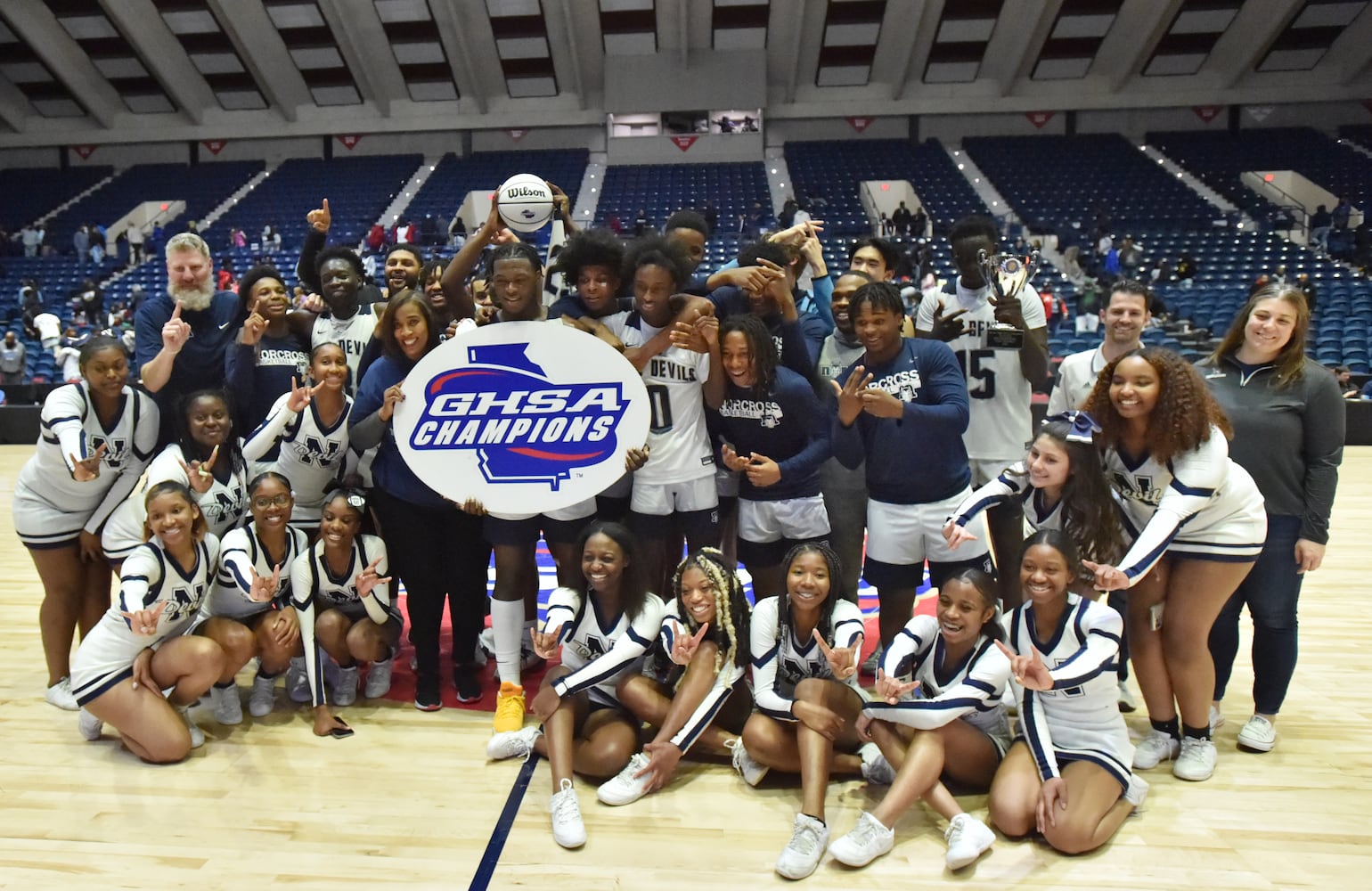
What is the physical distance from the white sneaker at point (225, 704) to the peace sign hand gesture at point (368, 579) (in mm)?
576

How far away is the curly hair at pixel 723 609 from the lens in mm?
2797

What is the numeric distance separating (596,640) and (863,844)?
1.01m

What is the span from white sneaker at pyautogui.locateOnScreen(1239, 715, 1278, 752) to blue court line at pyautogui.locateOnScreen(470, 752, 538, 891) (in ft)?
7.69

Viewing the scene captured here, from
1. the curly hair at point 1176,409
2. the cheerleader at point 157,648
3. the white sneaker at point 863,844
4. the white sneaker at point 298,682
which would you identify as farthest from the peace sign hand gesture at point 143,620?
the curly hair at point 1176,409

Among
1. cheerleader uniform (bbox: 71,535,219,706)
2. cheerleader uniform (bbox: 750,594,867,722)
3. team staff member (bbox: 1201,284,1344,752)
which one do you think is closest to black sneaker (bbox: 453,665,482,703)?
cheerleader uniform (bbox: 71,535,219,706)

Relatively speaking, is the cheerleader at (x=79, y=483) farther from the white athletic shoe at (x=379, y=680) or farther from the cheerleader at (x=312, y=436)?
the white athletic shoe at (x=379, y=680)

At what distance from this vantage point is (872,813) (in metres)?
2.45

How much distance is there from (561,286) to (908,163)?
16061mm

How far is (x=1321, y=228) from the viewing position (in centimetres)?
1487

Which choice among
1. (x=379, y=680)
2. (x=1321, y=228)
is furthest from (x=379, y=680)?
(x=1321, y=228)

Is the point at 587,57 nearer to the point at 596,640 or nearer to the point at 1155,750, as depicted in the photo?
the point at 596,640

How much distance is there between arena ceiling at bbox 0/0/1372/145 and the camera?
615 inches

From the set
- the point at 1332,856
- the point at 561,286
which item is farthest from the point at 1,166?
the point at 1332,856

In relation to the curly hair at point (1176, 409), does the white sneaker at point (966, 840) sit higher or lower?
lower
